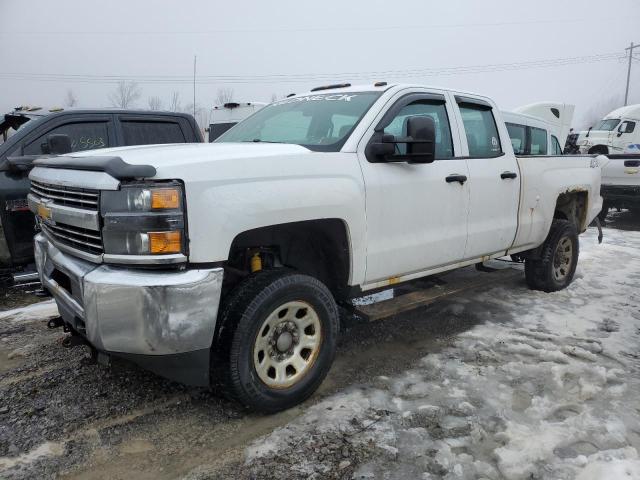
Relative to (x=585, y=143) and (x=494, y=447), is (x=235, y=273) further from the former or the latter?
(x=585, y=143)

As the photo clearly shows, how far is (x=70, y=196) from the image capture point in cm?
272

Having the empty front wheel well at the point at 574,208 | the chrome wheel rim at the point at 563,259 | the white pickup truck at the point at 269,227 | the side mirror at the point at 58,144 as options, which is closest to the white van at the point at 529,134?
the empty front wheel well at the point at 574,208

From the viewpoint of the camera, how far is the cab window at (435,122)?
143 inches

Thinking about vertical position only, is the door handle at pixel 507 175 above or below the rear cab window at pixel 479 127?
below

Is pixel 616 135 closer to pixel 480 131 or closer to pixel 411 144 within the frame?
pixel 480 131

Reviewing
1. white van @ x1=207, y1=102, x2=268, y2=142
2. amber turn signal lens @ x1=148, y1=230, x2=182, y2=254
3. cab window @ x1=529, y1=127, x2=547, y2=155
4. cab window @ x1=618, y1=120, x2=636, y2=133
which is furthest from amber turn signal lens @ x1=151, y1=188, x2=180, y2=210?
cab window @ x1=618, y1=120, x2=636, y2=133

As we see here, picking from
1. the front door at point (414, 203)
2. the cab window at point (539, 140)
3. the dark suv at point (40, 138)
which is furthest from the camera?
the cab window at point (539, 140)

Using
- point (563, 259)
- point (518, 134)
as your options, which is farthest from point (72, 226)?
point (518, 134)

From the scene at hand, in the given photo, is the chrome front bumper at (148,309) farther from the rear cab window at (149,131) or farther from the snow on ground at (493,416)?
the rear cab window at (149,131)

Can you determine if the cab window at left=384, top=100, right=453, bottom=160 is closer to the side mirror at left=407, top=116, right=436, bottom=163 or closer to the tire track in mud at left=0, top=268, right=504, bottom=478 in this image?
the side mirror at left=407, top=116, right=436, bottom=163

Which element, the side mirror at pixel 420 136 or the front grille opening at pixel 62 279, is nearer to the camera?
the front grille opening at pixel 62 279

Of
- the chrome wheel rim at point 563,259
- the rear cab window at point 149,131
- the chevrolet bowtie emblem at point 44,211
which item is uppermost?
the rear cab window at point 149,131

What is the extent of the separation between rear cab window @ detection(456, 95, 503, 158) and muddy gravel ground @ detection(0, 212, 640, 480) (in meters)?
1.70

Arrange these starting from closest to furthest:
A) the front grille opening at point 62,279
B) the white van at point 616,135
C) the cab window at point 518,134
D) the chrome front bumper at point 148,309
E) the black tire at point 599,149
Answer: the chrome front bumper at point 148,309 < the front grille opening at point 62,279 < the cab window at point 518,134 < the white van at point 616,135 < the black tire at point 599,149
